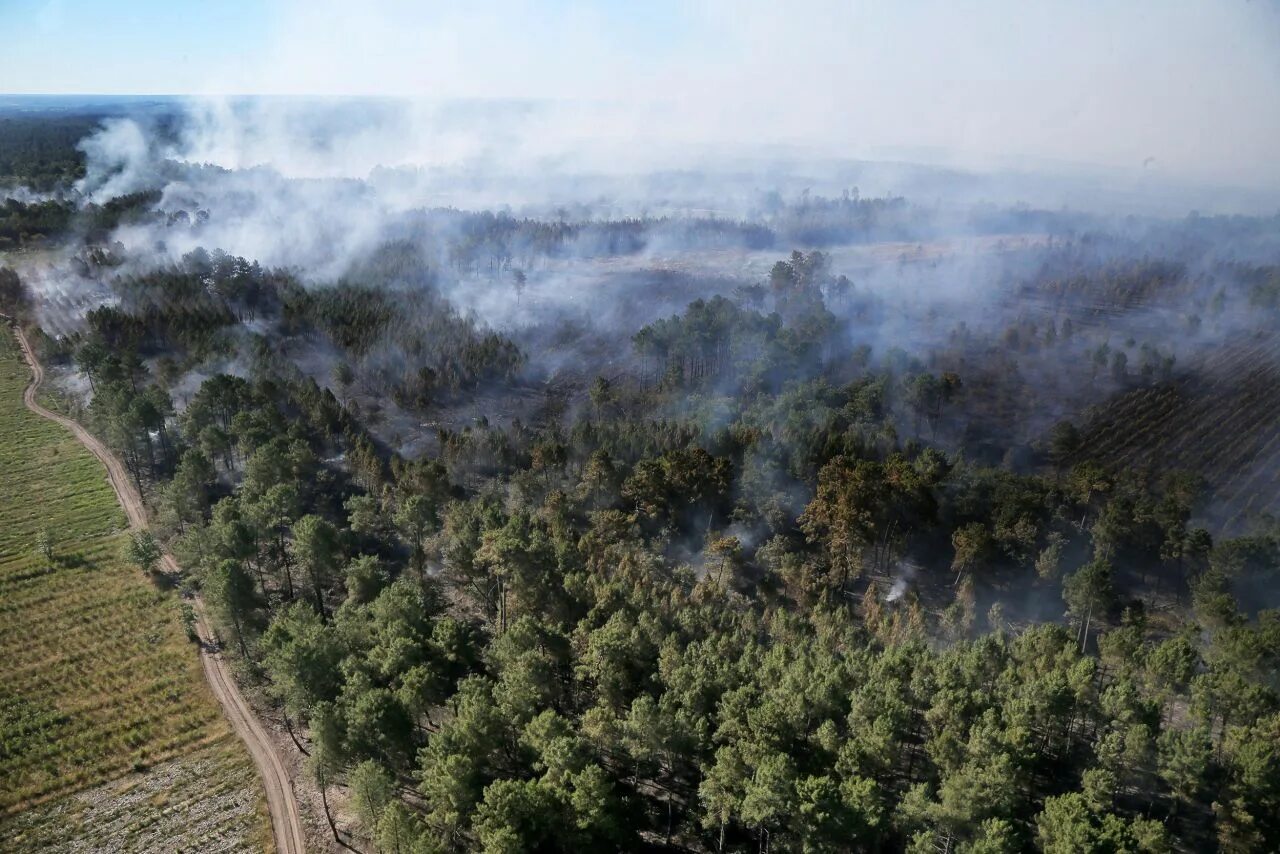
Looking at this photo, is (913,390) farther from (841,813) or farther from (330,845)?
(330,845)

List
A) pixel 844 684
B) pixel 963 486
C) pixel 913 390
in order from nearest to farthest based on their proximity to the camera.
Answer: pixel 844 684 → pixel 963 486 → pixel 913 390

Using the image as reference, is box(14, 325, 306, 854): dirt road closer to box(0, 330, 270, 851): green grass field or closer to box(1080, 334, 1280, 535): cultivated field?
box(0, 330, 270, 851): green grass field

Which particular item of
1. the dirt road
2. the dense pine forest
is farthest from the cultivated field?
the dirt road

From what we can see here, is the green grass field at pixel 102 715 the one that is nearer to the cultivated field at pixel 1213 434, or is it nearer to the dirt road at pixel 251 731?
the dirt road at pixel 251 731

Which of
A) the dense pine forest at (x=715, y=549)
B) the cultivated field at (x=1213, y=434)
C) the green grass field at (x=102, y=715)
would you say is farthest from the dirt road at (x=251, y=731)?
the cultivated field at (x=1213, y=434)

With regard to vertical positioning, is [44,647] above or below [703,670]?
below

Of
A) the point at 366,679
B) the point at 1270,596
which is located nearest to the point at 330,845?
the point at 366,679

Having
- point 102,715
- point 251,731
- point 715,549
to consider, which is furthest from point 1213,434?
point 102,715
